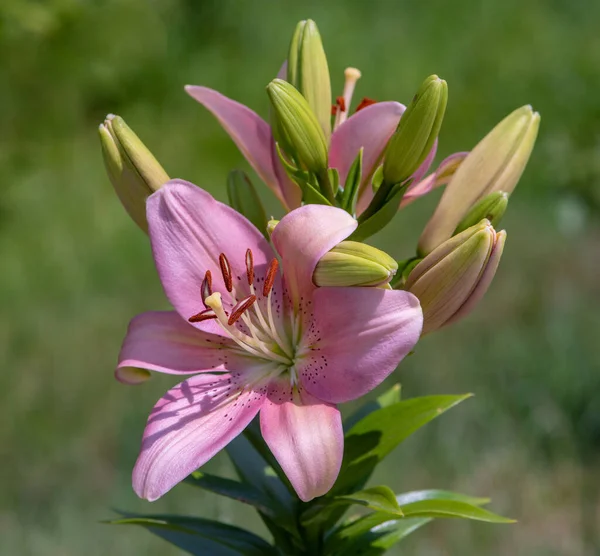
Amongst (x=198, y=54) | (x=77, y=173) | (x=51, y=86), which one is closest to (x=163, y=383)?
(x=77, y=173)

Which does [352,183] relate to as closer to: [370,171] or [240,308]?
[370,171]

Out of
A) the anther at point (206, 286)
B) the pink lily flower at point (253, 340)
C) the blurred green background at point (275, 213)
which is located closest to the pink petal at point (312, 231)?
the pink lily flower at point (253, 340)

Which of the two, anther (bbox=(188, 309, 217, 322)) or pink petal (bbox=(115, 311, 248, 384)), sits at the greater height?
anther (bbox=(188, 309, 217, 322))

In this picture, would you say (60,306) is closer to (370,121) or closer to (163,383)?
(163,383)

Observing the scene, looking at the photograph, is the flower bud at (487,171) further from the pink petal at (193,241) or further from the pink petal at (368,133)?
the pink petal at (193,241)

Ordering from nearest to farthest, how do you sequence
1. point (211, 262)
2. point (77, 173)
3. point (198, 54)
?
point (211, 262)
point (77, 173)
point (198, 54)

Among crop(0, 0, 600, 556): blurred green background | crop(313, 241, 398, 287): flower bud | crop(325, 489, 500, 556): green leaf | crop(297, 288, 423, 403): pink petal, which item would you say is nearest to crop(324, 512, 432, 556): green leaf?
crop(325, 489, 500, 556): green leaf

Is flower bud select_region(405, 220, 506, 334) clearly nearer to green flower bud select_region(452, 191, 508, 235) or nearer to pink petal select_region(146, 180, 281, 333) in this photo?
green flower bud select_region(452, 191, 508, 235)
